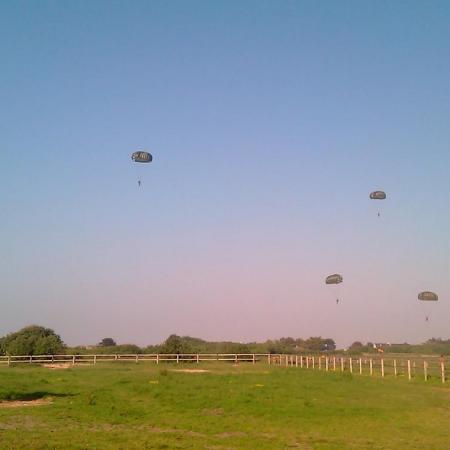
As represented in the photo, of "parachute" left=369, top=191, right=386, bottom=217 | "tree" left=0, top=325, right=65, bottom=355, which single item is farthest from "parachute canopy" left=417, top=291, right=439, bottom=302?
"tree" left=0, top=325, right=65, bottom=355

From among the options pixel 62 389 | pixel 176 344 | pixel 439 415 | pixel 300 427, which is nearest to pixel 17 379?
pixel 62 389

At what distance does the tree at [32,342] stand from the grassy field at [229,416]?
33.9m

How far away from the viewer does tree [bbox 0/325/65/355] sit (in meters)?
59.9

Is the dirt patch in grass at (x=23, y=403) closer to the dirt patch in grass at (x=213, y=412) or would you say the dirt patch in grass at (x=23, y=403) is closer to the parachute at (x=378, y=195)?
the dirt patch in grass at (x=213, y=412)

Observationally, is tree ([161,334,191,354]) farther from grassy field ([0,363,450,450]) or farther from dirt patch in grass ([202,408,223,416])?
dirt patch in grass ([202,408,223,416])

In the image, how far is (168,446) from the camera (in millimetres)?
13141

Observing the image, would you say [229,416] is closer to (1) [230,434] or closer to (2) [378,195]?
(1) [230,434]

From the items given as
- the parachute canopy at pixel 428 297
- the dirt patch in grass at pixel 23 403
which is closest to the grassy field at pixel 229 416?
the dirt patch in grass at pixel 23 403

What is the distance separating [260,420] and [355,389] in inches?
365

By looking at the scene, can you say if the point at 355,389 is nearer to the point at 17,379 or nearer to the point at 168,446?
the point at 168,446

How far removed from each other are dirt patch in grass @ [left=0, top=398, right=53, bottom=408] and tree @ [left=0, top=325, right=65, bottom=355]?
1541 inches

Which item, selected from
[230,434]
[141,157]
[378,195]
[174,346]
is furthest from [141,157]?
[174,346]

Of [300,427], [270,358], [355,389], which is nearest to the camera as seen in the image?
[300,427]

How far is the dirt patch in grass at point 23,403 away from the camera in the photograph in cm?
2102
